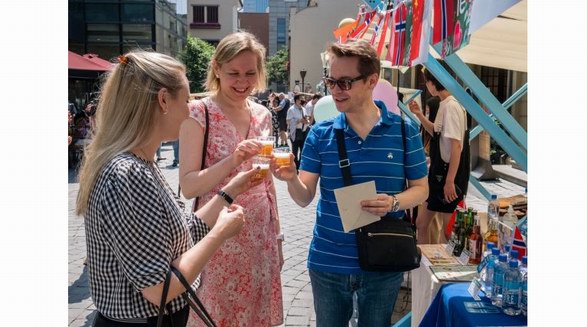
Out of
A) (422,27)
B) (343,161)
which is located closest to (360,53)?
(343,161)

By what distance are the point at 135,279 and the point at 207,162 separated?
3.42 ft

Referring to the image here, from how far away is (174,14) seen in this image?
4384 centimetres

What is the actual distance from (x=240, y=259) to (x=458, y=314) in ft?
3.44

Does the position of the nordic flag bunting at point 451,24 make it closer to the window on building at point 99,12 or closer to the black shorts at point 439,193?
the black shorts at point 439,193

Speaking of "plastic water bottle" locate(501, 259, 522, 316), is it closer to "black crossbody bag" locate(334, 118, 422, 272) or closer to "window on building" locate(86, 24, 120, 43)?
"black crossbody bag" locate(334, 118, 422, 272)

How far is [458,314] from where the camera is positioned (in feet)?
6.93

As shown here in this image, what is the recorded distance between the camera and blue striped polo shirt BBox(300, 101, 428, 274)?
2404 mm

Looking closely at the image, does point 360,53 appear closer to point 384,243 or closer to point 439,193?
point 384,243

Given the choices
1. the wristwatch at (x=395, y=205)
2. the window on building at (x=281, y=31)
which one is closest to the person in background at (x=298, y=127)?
the wristwatch at (x=395, y=205)

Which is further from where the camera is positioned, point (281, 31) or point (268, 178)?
point (281, 31)

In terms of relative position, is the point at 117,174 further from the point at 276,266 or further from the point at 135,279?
the point at 276,266

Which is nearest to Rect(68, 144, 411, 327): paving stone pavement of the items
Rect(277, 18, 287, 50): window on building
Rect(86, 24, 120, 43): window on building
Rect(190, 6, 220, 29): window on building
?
Rect(86, 24, 120, 43): window on building

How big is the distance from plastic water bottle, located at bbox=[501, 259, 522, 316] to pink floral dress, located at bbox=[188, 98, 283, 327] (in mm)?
1124

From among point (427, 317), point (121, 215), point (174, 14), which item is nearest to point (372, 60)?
point (427, 317)
